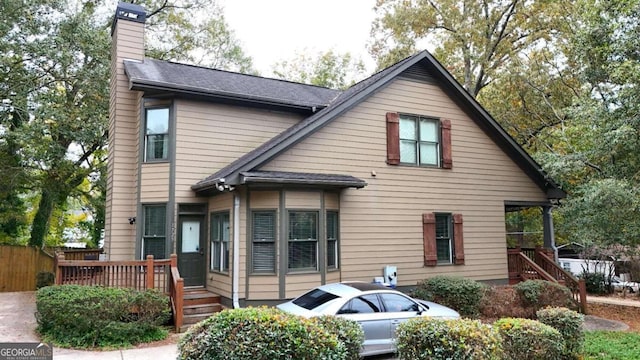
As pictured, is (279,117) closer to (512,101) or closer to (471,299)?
(471,299)

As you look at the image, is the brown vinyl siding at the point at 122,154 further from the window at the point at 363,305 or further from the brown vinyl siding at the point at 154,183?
the window at the point at 363,305

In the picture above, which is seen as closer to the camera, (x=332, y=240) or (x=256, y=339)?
(x=256, y=339)

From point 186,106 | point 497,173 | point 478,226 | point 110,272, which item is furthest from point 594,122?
point 110,272

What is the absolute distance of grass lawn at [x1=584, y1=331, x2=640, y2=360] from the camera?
779 cm

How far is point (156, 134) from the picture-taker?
12.1m

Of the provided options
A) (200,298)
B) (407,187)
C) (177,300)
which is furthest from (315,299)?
(407,187)

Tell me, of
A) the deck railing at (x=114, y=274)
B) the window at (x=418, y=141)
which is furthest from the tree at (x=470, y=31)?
the deck railing at (x=114, y=274)

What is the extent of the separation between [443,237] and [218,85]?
803cm

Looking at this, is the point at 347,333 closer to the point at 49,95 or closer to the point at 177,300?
the point at 177,300

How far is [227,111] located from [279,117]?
1656mm

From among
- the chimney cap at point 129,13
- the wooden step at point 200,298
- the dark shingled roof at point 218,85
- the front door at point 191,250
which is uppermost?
the chimney cap at point 129,13

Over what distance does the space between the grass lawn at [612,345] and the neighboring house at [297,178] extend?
423 cm

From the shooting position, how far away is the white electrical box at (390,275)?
1204 centimetres

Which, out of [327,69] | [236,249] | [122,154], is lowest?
[236,249]
